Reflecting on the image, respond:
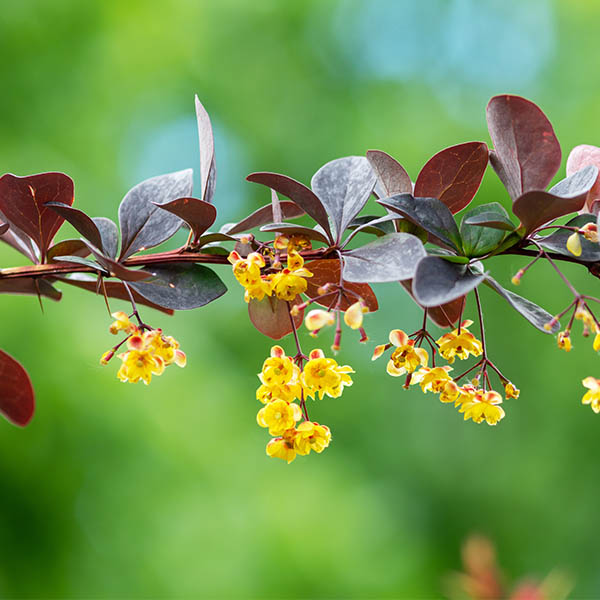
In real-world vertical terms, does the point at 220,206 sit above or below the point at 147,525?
above

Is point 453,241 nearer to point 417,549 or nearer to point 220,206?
point 220,206

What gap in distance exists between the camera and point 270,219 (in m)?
0.51

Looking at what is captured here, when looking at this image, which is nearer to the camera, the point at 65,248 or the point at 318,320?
the point at 318,320

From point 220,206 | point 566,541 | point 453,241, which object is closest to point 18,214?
point 453,241

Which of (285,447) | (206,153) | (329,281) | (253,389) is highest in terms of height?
(206,153)

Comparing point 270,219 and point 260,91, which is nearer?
point 270,219

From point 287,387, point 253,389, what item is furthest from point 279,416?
point 253,389

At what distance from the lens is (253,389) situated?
3.60 metres

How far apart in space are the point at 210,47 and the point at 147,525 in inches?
117

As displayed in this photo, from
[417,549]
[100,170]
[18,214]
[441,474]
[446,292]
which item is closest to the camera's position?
[446,292]

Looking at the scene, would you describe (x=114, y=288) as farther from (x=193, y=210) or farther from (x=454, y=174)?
(x=454, y=174)

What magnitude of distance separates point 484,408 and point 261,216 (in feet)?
0.74

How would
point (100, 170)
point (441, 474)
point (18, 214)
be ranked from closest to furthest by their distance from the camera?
point (18, 214), point (100, 170), point (441, 474)

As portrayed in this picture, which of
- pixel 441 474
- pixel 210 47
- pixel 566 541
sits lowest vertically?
pixel 566 541
